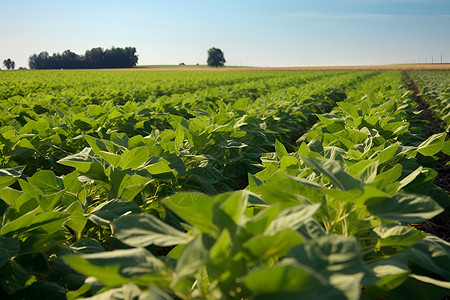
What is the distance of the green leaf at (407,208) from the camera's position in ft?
3.14

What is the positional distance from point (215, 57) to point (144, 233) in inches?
3648

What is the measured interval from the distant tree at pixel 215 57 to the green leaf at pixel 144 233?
303 ft

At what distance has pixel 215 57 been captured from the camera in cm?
9044

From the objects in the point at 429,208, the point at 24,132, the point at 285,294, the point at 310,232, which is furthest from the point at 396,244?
the point at 24,132

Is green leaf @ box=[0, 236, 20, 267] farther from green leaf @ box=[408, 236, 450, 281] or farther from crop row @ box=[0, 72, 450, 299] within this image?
green leaf @ box=[408, 236, 450, 281]

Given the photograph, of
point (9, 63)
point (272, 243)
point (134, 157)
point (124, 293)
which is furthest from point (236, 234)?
point (9, 63)

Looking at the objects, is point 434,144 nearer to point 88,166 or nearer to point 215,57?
point 88,166

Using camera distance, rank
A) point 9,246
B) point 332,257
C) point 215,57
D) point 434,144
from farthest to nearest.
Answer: point 215,57 → point 434,144 → point 9,246 → point 332,257

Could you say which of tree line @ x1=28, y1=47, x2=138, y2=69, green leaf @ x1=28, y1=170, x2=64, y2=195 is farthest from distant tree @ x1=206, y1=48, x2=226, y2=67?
green leaf @ x1=28, y1=170, x2=64, y2=195

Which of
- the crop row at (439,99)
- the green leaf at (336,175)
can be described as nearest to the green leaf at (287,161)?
the green leaf at (336,175)

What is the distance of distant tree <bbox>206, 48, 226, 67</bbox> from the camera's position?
297ft

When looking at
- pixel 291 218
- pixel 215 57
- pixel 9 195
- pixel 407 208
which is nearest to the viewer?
pixel 291 218

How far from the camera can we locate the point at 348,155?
73.2 inches

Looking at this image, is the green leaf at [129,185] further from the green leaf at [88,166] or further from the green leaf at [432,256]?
the green leaf at [432,256]
